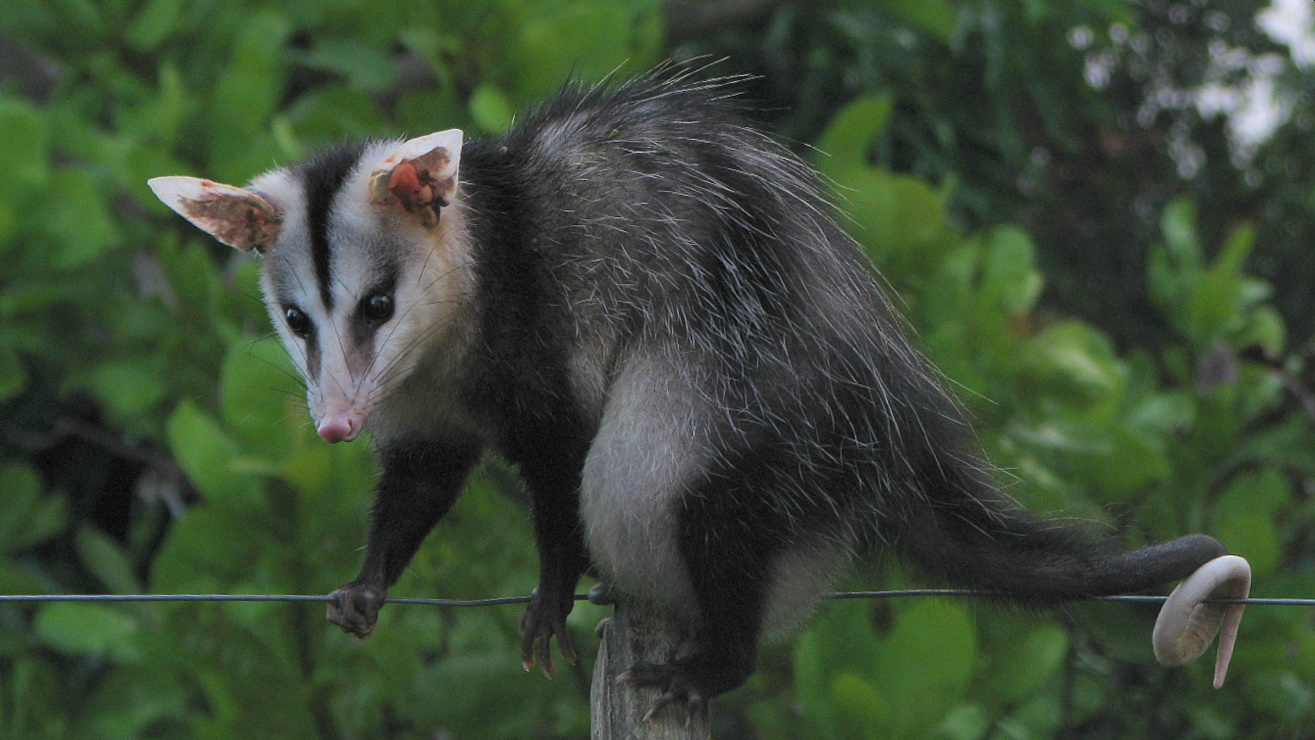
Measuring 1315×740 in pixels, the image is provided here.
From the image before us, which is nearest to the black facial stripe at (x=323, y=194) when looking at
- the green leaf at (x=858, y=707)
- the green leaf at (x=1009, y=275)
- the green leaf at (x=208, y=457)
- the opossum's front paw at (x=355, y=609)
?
the opossum's front paw at (x=355, y=609)

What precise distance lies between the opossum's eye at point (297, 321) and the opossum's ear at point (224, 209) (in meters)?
0.17

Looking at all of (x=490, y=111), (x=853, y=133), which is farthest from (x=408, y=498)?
(x=853, y=133)

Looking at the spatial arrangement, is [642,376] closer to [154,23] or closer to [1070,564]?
[1070,564]

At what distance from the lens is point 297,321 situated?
247cm

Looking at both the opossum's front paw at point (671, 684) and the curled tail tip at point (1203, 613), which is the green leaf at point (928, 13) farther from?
the opossum's front paw at point (671, 684)

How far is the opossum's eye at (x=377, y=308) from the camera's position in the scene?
2436 mm

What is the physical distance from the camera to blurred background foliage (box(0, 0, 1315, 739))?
4.14m

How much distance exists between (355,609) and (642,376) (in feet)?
2.28

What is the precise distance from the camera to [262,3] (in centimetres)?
534

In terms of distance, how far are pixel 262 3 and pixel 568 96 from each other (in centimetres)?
288

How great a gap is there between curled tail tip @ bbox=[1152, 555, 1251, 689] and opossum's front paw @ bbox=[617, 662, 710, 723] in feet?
2.51

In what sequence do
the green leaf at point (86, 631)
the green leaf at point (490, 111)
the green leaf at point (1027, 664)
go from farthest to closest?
A: the green leaf at point (86, 631), the green leaf at point (490, 111), the green leaf at point (1027, 664)

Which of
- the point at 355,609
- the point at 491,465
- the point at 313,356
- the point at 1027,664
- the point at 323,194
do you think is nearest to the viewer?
the point at 313,356

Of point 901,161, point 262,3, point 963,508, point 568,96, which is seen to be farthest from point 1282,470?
point 262,3
